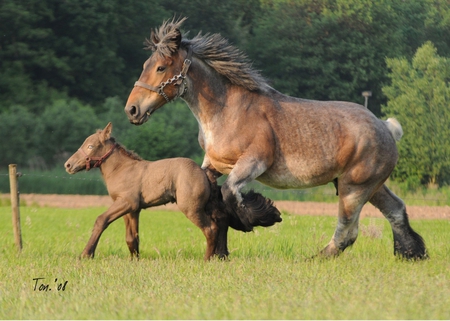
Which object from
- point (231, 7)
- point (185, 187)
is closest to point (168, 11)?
point (231, 7)

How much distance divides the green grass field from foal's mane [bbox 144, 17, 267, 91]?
1.81 metres

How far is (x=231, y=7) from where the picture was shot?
43.8 metres

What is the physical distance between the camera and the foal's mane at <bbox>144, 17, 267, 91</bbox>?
29.0 feet

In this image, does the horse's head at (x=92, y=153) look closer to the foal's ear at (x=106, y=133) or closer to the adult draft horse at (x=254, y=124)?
the foal's ear at (x=106, y=133)

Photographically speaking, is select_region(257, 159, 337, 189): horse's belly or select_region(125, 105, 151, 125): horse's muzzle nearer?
select_region(125, 105, 151, 125): horse's muzzle

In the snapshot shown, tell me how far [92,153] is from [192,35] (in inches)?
1129

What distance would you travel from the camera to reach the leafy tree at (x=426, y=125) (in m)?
28.4

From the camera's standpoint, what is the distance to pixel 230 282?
7609mm

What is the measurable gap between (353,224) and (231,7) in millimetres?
35194

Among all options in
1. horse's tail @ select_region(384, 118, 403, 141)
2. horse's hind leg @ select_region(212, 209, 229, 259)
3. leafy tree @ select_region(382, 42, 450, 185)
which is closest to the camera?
horse's tail @ select_region(384, 118, 403, 141)

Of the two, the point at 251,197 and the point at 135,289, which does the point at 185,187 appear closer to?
the point at 251,197

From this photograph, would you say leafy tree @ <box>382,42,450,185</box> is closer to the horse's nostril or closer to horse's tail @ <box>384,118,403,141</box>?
horse's tail @ <box>384,118,403,141</box>
